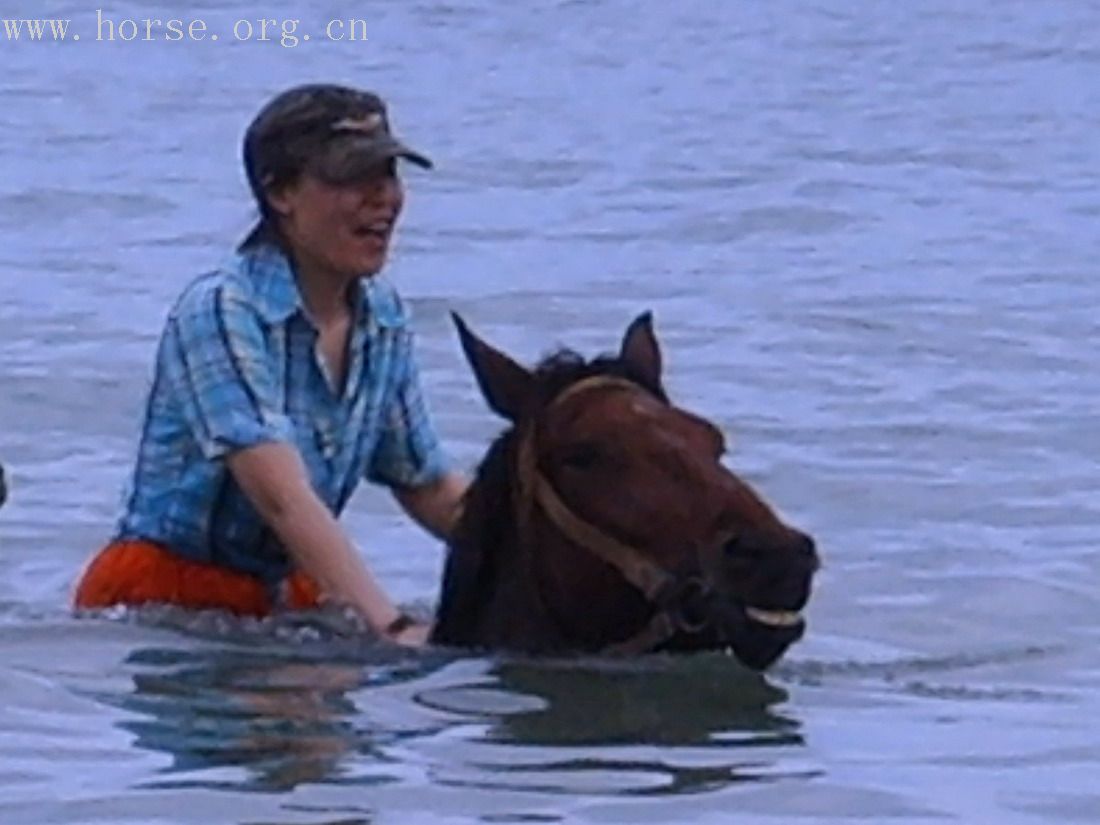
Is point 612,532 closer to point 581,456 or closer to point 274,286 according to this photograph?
point 581,456

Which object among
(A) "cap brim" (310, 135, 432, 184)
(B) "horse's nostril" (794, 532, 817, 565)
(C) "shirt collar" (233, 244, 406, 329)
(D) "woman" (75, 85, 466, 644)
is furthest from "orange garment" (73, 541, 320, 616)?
(B) "horse's nostril" (794, 532, 817, 565)

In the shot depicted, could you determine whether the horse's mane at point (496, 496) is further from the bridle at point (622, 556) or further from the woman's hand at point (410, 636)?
the woman's hand at point (410, 636)

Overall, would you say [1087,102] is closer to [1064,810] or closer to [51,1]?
[51,1]

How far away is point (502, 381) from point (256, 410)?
0.67 m

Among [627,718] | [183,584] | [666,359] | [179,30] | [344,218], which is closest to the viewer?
[627,718]

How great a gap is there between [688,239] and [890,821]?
35.5 feet

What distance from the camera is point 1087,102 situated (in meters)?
23.5

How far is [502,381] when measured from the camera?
795 centimetres

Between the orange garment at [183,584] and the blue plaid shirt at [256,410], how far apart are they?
0.09ft

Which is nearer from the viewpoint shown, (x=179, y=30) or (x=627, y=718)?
(x=627, y=718)

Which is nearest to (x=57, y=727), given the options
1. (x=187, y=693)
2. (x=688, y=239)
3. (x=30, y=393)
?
(x=187, y=693)

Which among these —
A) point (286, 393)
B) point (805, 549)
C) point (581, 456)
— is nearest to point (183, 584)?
point (286, 393)

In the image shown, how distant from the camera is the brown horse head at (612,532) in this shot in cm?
755

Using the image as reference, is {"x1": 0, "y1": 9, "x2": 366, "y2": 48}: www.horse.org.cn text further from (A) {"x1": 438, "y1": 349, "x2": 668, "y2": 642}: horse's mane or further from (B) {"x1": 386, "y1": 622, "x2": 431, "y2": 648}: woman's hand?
(A) {"x1": 438, "y1": 349, "x2": 668, "y2": 642}: horse's mane
